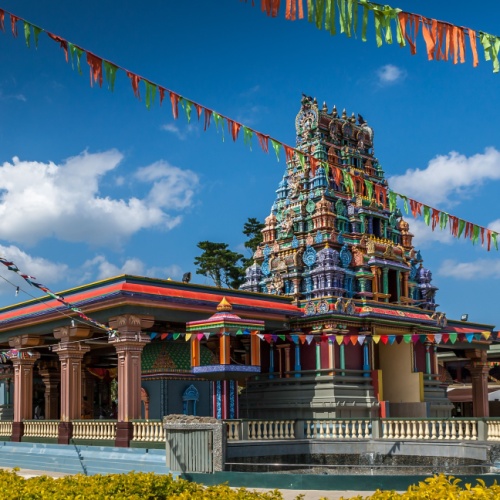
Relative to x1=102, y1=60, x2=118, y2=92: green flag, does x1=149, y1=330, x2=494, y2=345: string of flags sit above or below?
below

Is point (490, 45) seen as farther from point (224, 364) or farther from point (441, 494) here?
point (224, 364)

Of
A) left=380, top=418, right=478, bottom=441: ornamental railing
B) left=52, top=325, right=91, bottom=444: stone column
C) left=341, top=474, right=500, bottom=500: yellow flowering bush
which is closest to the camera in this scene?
left=341, top=474, right=500, bottom=500: yellow flowering bush

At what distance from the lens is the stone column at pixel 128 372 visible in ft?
70.3

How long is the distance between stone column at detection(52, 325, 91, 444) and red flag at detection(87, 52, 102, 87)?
13589 millimetres

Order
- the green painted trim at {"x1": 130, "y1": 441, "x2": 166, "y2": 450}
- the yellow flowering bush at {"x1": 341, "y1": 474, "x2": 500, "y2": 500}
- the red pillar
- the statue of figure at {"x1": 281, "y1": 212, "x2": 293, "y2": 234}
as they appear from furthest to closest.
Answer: the statue of figure at {"x1": 281, "y1": 212, "x2": 293, "y2": 234}, the red pillar, the green painted trim at {"x1": 130, "y1": 441, "x2": 166, "y2": 450}, the yellow flowering bush at {"x1": 341, "y1": 474, "x2": 500, "y2": 500}

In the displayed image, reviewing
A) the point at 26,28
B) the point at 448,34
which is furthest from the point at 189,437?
the point at 448,34

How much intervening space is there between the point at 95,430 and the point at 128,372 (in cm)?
234

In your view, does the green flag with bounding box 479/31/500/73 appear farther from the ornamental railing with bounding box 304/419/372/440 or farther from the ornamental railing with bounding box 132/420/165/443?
the ornamental railing with bounding box 304/419/372/440

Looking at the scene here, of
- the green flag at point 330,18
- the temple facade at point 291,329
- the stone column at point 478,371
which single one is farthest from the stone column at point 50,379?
the green flag at point 330,18

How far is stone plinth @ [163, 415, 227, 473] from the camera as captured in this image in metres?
17.7

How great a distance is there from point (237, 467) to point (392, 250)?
13776 mm

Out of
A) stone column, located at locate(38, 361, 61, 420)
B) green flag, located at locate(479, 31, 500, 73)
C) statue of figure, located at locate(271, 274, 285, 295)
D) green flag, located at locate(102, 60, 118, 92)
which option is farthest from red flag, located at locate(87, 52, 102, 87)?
stone column, located at locate(38, 361, 61, 420)

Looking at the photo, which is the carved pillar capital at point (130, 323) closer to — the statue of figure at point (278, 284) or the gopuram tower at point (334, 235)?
the gopuram tower at point (334, 235)

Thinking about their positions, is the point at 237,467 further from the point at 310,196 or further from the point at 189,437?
the point at 310,196
